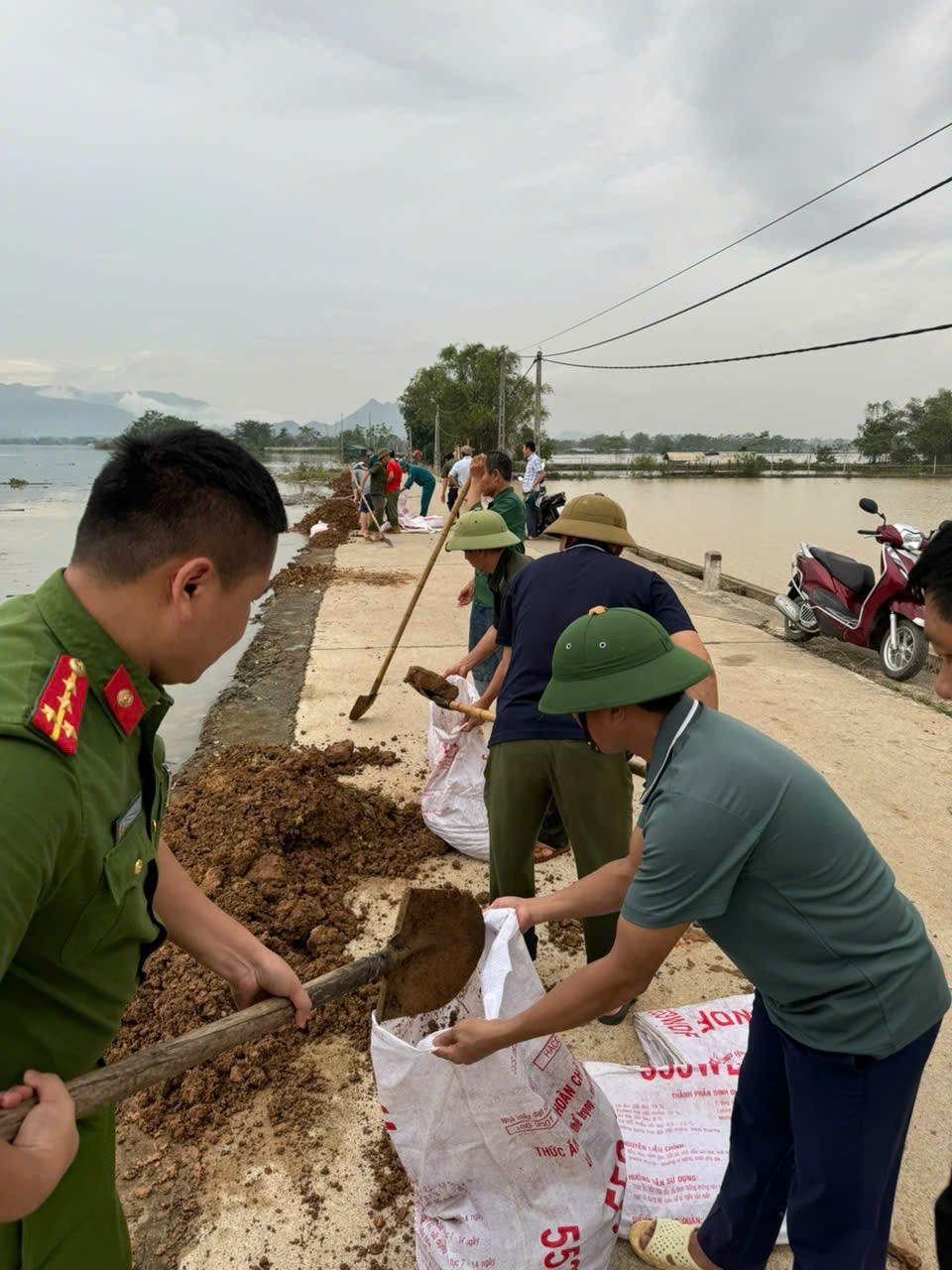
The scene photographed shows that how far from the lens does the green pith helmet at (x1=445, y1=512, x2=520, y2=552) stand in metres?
3.66

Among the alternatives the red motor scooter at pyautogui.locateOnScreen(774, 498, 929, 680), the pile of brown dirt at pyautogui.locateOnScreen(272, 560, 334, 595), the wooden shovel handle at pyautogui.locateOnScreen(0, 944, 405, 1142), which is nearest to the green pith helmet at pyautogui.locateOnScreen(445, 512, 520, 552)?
the wooden shovel handle at pyautogui.locateOnScreen(0, 944, 405, 1142)

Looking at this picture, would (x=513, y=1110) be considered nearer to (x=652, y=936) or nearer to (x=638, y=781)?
(x=652, y=936)

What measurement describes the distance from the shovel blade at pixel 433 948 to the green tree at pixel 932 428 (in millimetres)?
45516

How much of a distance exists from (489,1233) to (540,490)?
13.6 metres

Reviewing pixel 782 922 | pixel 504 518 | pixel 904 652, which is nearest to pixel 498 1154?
pixel 782 922

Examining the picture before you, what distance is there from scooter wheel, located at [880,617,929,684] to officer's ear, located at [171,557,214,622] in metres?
6.42

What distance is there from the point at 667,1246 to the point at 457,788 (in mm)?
2071

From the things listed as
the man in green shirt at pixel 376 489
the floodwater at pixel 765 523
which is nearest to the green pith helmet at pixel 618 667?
the floodwater at pixel 765 523

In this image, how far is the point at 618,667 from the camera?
4.66 ft

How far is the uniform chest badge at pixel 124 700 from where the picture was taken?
1021 mm

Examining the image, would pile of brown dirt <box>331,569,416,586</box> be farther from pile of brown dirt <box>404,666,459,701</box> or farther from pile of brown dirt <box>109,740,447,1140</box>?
pile of brown dirt <box>404,666,459,701</box>

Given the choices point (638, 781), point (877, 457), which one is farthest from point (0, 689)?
point (877, 457)

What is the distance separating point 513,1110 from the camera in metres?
1.68

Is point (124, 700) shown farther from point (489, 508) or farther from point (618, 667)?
point (489, 508)
